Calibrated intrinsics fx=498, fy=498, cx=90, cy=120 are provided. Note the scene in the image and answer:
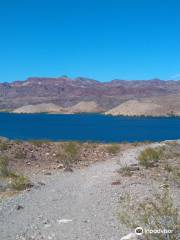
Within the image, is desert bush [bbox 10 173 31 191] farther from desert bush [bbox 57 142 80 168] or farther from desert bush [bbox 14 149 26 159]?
desert bush [bbox 14 149 26 159]

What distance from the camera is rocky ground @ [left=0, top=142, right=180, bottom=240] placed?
1145 cm

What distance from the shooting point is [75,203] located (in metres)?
14.9

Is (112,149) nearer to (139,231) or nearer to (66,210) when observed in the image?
(66,210)

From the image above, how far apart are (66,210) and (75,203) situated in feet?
3.51

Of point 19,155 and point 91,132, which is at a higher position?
point 91,132

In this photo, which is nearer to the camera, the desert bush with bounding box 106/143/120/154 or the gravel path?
the gravel path

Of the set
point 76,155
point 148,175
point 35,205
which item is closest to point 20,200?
point 35,205

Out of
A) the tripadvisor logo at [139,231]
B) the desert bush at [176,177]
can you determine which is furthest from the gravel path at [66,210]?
the desert bush at [176,177]

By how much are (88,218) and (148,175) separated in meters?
7.10

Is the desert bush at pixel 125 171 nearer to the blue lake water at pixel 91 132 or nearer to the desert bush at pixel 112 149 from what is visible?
the desert bush at pixel 112 149

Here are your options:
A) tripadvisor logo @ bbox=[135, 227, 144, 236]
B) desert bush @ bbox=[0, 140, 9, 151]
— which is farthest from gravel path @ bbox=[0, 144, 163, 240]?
desert bush @ bbox=[0, 140, 9, 151]

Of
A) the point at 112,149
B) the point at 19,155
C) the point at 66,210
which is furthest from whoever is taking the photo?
the point at 112,149

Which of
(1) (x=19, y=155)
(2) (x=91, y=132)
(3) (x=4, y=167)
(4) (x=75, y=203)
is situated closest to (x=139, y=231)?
(4) (x=75, y=203)

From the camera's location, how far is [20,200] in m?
15.6
